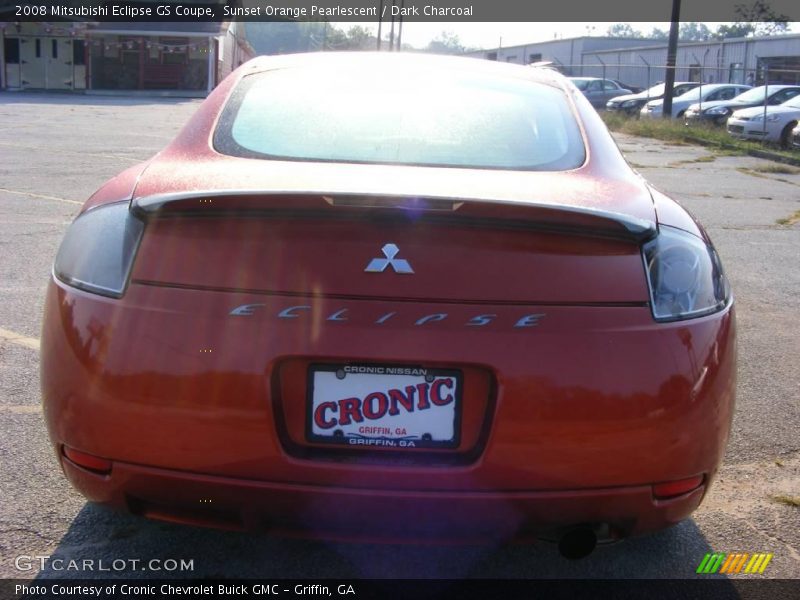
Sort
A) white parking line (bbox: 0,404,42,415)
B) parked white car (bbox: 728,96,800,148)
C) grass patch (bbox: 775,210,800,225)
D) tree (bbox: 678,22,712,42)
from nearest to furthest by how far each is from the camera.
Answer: white parking line (bbox: 0,404,42,415) → grass patch (bbox: 775,210,800,225) → parked white car (bbox: 728,96,800,148) → tree (bbox: 678,22,712,42)


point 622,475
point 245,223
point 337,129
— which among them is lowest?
point 622,475

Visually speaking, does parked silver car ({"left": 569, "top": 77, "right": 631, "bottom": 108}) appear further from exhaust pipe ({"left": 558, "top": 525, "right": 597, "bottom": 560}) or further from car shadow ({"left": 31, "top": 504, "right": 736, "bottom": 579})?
exhaust pipe ({"left": 558, "top": 525, "right": 597, "bottom": 560})

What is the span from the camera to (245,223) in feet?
7.36

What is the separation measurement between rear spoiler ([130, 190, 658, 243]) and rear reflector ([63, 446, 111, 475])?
64 centimetres

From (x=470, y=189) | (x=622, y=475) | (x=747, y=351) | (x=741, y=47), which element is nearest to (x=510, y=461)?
(x=622, y=475)

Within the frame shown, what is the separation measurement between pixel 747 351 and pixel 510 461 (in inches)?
126

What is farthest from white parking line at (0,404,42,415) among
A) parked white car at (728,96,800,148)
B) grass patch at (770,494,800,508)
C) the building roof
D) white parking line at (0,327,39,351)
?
the building roof

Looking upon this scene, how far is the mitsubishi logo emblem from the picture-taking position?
219 cm

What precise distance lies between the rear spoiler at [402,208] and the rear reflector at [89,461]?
642mm

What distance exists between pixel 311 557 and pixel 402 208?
116 centimetres

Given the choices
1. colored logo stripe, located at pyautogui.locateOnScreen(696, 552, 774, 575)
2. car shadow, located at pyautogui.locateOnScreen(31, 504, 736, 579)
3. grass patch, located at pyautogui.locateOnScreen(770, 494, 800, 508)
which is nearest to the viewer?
car shadow, located at pyautogui.locateOnScreen(31, 504, 736, 579)

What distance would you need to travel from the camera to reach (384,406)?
2.20 metres

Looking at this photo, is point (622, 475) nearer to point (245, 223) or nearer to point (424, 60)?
point (245, 223)

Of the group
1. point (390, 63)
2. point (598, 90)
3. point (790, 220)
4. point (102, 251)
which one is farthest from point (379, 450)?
point (598, 90)
